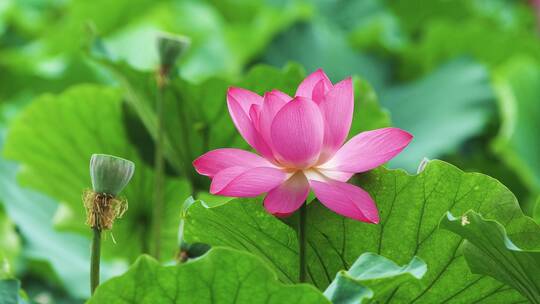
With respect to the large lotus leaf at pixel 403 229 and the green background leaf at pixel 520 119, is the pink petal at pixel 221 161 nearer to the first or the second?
the large lotus leaf at pixel 403 229

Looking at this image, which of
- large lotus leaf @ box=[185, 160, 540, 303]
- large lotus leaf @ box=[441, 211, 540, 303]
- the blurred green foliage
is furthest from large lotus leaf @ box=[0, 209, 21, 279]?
large lotus leaf @ box=[441, 211, 540, 303]

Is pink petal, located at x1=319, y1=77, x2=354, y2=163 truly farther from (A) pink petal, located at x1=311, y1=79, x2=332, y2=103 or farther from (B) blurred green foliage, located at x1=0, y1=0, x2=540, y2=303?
(B) blurred green foliage, located at x1=0, y1=0, x2=540, y2=303

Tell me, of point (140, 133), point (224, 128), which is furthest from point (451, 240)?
point (140, 133)

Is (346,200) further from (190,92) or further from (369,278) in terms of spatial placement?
(190,92)

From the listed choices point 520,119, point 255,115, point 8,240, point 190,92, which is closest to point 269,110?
point 255,115

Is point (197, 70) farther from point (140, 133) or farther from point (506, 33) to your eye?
point (140, 133)

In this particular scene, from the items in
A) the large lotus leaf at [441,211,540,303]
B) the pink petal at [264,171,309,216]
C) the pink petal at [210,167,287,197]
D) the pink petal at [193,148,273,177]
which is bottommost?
the large lotus leaf at [441,211,540,303]
